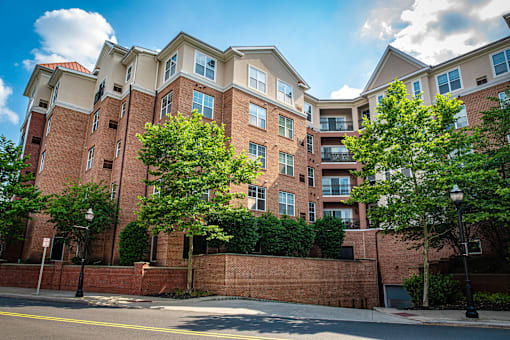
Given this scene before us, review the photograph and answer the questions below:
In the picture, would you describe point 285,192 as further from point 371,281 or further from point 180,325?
point 180,325

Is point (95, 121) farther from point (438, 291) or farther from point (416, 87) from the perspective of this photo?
point (416, 87)

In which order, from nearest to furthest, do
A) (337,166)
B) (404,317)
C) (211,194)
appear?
(404,317)
(211,194)
(337,166)

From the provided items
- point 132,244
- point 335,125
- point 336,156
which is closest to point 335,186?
point 336,156

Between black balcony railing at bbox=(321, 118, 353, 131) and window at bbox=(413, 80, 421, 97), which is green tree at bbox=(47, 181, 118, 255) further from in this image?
window at bbox=(413, 80, 421, 97)

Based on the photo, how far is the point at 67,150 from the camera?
2894cm

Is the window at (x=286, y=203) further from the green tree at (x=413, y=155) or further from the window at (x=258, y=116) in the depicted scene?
the green tree at (x=413, y=155)

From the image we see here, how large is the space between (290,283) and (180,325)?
11.3 metres

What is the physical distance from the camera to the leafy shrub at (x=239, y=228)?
18672mm

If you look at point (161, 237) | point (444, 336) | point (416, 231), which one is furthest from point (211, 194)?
point (444, 336)

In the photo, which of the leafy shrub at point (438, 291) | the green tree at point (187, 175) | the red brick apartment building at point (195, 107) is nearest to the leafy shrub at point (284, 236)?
the red brick apartment building at point (195, 107)

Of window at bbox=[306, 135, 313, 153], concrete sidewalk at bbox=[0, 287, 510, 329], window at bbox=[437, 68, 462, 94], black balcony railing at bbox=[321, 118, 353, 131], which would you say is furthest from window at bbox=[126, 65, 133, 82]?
window at bbox=[437, 68, 462, 94]

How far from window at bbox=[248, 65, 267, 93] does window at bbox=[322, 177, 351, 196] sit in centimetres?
1410

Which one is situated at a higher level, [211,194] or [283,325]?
[211,194]

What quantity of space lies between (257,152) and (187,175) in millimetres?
8405
